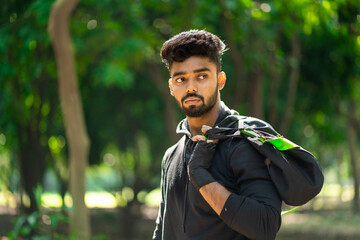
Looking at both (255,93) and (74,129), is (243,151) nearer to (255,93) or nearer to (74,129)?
(74,129)

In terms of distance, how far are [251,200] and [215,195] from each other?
16cm

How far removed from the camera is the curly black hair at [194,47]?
2.51 meters

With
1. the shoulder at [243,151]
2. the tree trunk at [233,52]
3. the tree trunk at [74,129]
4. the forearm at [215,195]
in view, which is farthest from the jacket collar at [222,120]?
the tree trunk at [233,52]

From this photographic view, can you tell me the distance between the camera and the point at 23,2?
22.7 ft

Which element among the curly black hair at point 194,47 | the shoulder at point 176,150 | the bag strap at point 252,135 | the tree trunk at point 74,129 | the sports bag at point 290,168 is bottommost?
the sports bag at point 290,168

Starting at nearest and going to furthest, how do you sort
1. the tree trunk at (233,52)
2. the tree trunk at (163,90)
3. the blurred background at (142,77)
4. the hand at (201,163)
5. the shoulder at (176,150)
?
the hand at (201,163) < the shoulder at (176,150) < the blurred background at (142,77) < the tree trunk at (233,52) < the tree trunk at (163,90)

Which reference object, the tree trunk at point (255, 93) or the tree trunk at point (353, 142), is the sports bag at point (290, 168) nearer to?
the tree trunk at point (255, 93)

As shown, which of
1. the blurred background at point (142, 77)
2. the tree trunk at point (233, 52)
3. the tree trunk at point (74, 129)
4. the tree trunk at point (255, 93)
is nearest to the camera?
the tree trunk at point (74, 129)

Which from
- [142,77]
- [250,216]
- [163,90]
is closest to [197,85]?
[250,216]

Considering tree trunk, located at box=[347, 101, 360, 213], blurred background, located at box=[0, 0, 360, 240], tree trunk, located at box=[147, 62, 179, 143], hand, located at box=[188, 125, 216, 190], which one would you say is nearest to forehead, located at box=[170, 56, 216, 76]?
hand, located at box=[188, 125, 216, 190]

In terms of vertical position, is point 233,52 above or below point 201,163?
above

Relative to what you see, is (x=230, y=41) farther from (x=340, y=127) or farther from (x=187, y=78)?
(x=340, y=127)

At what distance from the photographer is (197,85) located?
251 centimetres

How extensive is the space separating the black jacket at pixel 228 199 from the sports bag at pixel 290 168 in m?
0.04
